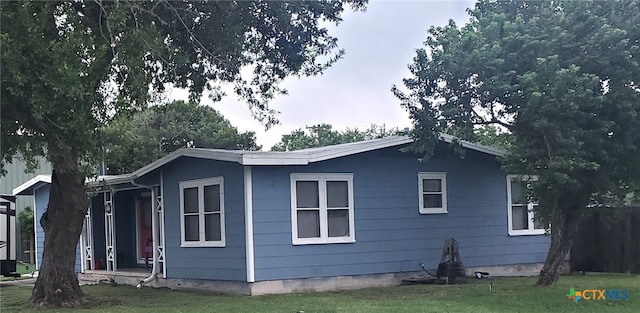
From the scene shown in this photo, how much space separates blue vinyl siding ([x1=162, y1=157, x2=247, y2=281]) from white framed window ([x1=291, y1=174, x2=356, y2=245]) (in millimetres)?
997

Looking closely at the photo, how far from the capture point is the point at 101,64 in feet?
32.5

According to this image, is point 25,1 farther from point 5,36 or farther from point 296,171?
point 296,171

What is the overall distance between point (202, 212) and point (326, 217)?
2356 mm

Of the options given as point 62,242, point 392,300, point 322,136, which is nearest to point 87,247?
point 62,242

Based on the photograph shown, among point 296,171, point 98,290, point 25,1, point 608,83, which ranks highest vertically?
point 25,1

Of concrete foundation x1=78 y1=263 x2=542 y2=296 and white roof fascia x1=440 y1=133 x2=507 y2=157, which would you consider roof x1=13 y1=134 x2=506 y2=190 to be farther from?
concrete foundation x1=78 y1=263 x2=542 y2=296

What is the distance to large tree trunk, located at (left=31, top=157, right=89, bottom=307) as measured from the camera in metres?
12.6

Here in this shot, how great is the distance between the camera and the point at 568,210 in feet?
42.4

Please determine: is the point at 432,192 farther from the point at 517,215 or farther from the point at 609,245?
the point at 609,245

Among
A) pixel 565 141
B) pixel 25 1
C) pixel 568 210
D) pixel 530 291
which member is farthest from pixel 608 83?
pixel 25 1

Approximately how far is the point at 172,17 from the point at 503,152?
293 inches

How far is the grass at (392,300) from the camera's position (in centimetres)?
1102

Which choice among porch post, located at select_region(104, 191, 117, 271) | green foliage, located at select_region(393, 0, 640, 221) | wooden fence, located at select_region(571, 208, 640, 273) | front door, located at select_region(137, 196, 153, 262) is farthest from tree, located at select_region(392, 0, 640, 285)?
porch post, located at select_region(104, 191, 117, 271)

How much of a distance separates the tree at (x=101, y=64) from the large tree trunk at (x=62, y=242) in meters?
0.02
